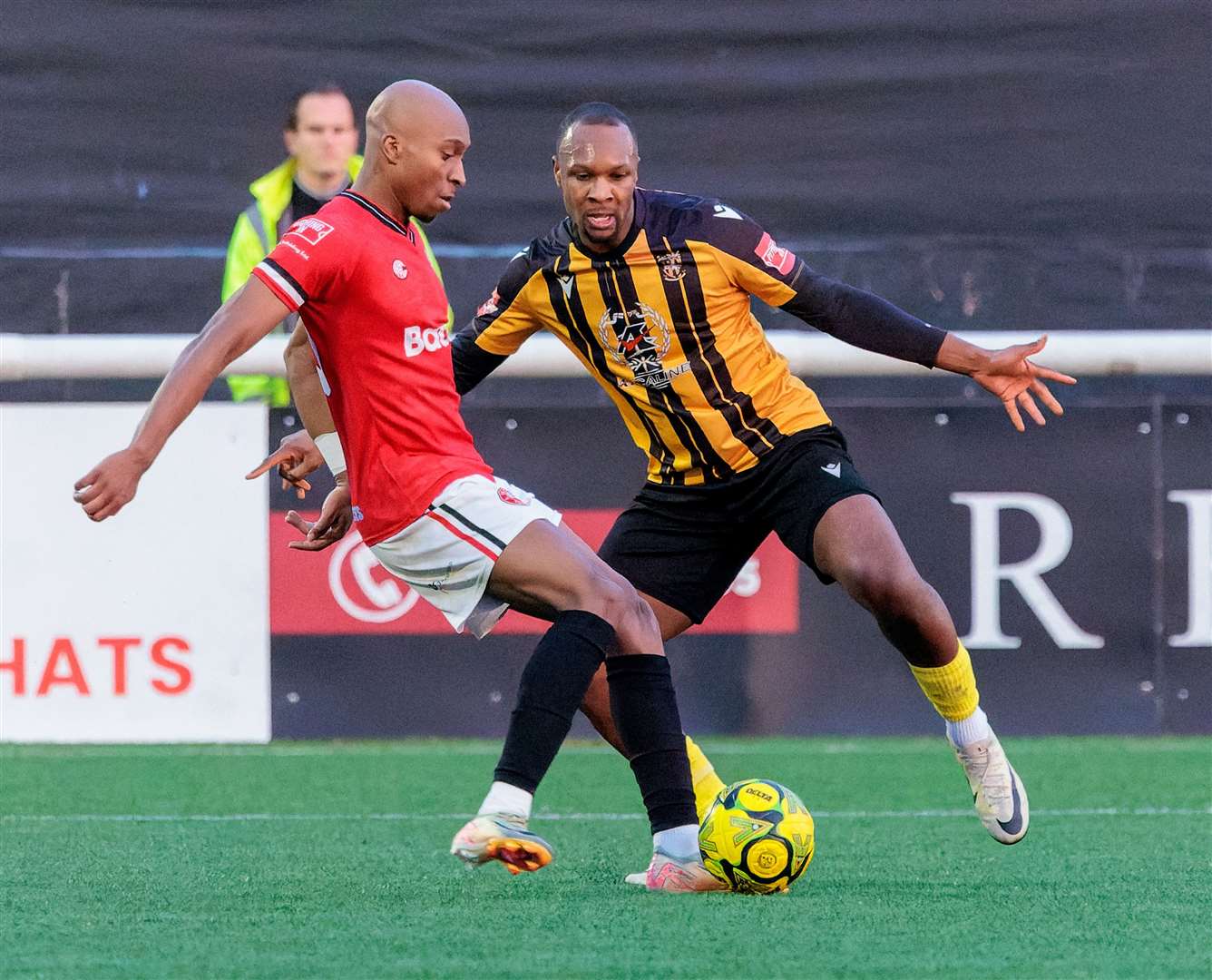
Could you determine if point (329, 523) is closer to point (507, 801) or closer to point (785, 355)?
point (507, 801)

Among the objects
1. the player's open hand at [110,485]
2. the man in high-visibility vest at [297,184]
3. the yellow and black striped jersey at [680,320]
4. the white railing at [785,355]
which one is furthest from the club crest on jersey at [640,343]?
the white railing at [785,355]

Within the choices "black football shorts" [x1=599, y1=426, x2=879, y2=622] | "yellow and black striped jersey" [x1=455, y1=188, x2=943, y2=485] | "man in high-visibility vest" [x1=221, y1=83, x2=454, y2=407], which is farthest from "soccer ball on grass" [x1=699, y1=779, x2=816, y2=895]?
"man in high-visibility vest" [x1=221, y1=83, x2=454, y2=407]

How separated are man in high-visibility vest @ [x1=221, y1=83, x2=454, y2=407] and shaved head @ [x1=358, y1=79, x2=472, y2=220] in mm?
2538

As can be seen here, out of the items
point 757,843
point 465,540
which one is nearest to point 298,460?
point 465,540

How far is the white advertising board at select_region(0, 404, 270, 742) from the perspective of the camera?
23.5ft

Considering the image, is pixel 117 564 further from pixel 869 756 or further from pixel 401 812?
pixel 869 756

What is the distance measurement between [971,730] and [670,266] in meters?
1.29

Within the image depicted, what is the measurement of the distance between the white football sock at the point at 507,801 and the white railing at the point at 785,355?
344cm

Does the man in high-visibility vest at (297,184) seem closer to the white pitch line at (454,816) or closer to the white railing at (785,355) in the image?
the white railing at (785,355)

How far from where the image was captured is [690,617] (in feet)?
16.5

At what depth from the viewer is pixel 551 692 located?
4.09 m

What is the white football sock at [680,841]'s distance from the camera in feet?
13.9

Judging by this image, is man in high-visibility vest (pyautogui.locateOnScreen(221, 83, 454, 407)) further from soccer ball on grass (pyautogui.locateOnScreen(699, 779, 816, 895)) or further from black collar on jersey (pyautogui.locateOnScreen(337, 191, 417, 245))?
soccer ball on grass (pyautogui.locateOnScreen(699, 779, 816, 895))

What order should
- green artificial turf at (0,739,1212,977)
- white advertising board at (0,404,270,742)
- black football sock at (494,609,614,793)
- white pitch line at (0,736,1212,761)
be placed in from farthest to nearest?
1. white advertising board at (0,404,270,742)
2. white pitch line at (0,736,1212,761)
3. black football sock at (494,609,614,793)
4. green artificial turf at (0,739,1212,977)
